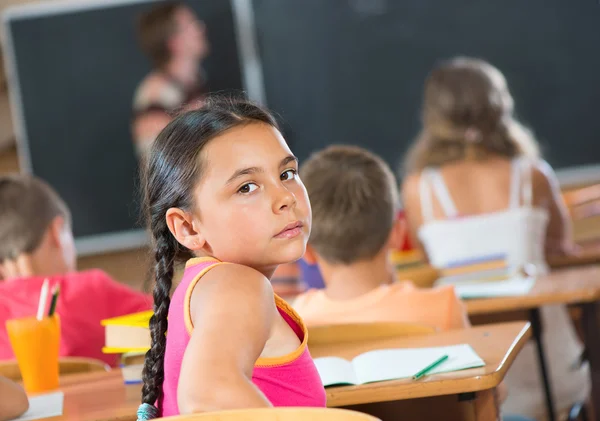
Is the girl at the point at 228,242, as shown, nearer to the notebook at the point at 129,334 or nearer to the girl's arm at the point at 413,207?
the notebook at the point at 129,334

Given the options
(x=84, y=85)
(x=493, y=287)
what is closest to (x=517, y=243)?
(x=493, y=287)

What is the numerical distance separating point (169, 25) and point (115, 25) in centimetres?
28

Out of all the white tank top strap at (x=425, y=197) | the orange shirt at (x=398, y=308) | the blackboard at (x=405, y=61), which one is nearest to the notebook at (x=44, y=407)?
the orange shirt at (x=398, y=308)

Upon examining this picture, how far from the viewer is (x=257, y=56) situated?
509 centimetres

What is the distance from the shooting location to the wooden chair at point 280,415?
0.86m

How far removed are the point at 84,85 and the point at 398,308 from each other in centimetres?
344

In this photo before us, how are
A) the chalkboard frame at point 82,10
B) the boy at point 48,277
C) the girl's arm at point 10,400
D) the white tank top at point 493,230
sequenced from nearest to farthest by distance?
the girl's arm at point 10,400 → the boy at point 48,277 → the white tank top at point 493,230 → the chalkboard frame at point 82,10

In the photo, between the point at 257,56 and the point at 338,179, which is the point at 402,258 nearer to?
the point at 338,179

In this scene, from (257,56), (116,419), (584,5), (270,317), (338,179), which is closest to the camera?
(270,317)

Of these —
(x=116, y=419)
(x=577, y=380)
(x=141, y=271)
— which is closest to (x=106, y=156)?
(x=141, y=271)

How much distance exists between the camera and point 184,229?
1.30 m

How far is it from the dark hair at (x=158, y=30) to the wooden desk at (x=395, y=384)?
3.30 m

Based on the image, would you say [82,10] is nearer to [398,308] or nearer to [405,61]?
[405,61]

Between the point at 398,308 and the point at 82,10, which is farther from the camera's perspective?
the point at 82,10
